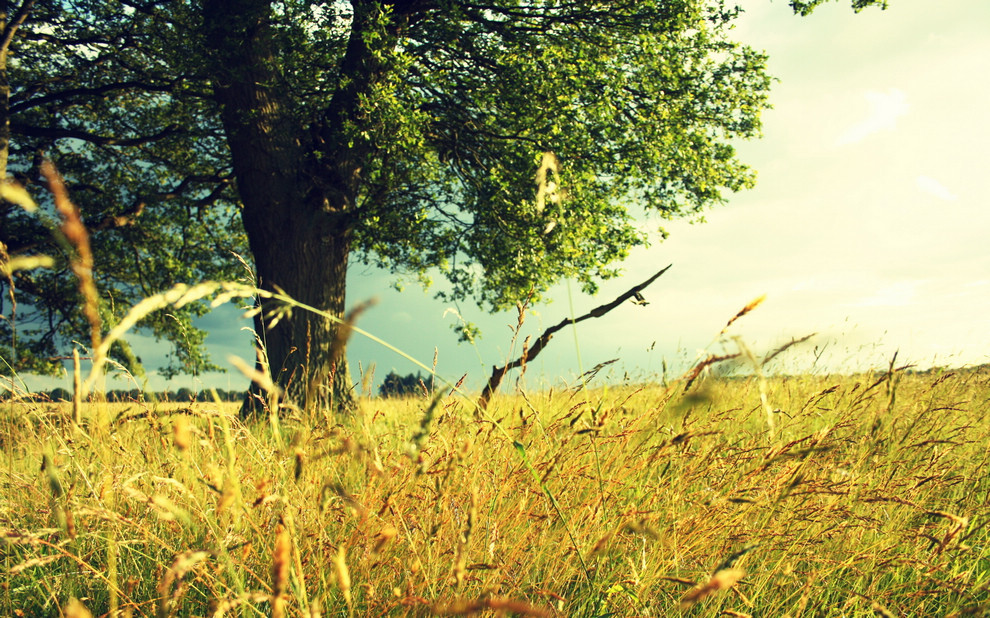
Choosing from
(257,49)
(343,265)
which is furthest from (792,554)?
(257,49)

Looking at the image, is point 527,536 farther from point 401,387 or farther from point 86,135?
point 86,135

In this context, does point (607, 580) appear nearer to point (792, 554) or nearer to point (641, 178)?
point (792, 554)

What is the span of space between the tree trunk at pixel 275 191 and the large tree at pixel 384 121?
33 mm

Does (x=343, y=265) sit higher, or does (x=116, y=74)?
(x=116, y=74)

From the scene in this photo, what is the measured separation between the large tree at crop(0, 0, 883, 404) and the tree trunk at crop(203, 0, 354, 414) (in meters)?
0.03

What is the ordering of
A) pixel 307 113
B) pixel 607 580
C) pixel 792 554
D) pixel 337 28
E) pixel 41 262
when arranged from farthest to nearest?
pixel 307 113 → pixel 337 28 → pixel 792 554 → pixel 607 580 → pixel 41 262

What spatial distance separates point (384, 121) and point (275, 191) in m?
2.30

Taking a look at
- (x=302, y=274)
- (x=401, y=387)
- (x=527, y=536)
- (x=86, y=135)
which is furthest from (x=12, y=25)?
(x=527, y=536)

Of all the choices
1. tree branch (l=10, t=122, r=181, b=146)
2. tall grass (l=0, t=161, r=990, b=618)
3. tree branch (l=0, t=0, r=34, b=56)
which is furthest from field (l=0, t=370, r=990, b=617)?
tree branch (l=10, t=122, r=181, b=146)

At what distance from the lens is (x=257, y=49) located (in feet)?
27.6

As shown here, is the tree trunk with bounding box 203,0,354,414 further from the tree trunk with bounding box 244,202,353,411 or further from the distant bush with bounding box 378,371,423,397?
the distant bush with bounding box 378,371,423,397

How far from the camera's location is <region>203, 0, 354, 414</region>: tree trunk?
8.28 m

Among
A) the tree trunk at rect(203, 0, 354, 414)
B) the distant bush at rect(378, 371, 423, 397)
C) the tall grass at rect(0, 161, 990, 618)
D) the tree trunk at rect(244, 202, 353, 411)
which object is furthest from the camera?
the tree trunk at rect(203, 0, 354, 414)

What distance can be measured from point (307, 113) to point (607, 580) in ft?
31.4
